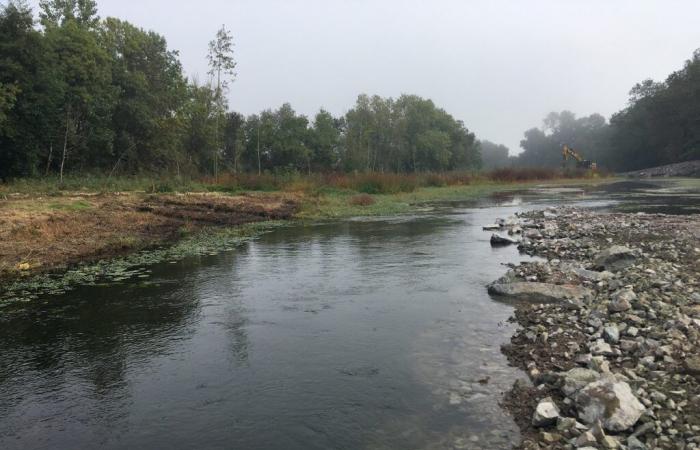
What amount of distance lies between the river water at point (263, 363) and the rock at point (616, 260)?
2189 millimetres

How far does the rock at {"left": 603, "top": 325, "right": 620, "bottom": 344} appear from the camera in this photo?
644cm

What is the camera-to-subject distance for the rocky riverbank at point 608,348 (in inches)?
179

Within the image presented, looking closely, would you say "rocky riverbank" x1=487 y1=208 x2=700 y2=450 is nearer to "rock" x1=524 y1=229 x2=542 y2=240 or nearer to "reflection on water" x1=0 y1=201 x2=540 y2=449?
"reflection on water" x1=0 y1=201 x2=540 y2=449

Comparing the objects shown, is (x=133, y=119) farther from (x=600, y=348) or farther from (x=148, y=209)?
(x=600, y=348)

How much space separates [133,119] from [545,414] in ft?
145

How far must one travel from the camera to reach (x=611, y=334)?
6.52 m

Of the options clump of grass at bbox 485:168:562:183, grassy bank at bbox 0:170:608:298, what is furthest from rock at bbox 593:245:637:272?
clump of grass at bbox 485:168:562:183

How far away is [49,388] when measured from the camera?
19.4ft

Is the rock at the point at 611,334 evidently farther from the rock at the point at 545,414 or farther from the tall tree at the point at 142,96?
the tall tree at the point at 142,96

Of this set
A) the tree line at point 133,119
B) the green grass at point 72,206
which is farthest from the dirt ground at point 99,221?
the tree line at point 133,119

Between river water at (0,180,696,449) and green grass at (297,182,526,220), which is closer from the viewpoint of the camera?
river water at (0,180,696,449)

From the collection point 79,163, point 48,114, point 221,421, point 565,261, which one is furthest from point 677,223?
point 79,163

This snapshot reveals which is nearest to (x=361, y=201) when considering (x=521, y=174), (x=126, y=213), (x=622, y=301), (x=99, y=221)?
Result: (x=126, y=213)

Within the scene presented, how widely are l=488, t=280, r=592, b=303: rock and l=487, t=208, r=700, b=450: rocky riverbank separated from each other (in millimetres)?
18
